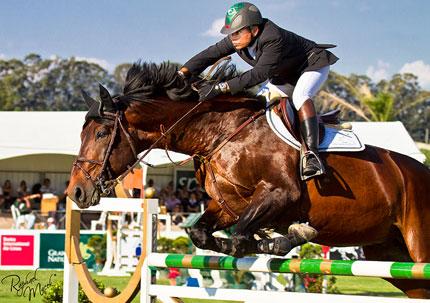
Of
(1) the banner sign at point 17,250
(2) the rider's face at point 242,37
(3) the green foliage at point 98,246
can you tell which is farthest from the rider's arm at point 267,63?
(1) the banner sign at point 17,250

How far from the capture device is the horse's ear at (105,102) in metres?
4.91

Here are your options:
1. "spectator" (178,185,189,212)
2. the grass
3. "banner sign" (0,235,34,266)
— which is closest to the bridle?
the grass

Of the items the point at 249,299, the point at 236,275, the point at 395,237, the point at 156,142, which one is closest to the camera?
the point at 249,299

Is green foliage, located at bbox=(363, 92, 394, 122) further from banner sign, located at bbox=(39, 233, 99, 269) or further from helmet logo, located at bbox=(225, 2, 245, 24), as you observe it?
helmet logo, located at bbox=(225, 2, 245, 24)

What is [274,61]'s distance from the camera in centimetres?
485

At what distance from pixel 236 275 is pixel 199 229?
18.5ft

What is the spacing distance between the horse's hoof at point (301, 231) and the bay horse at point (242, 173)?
0.02m

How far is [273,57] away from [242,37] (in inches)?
10.8

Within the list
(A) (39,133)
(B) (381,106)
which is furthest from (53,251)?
(B) (381,106)

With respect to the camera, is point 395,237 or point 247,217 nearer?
point 247,217

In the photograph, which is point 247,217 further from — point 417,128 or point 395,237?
point 417,128

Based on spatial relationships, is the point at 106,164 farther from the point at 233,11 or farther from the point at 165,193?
the point at 165,193

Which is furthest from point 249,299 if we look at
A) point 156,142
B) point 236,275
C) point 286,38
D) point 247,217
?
point 236,275

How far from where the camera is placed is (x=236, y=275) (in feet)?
34.4
